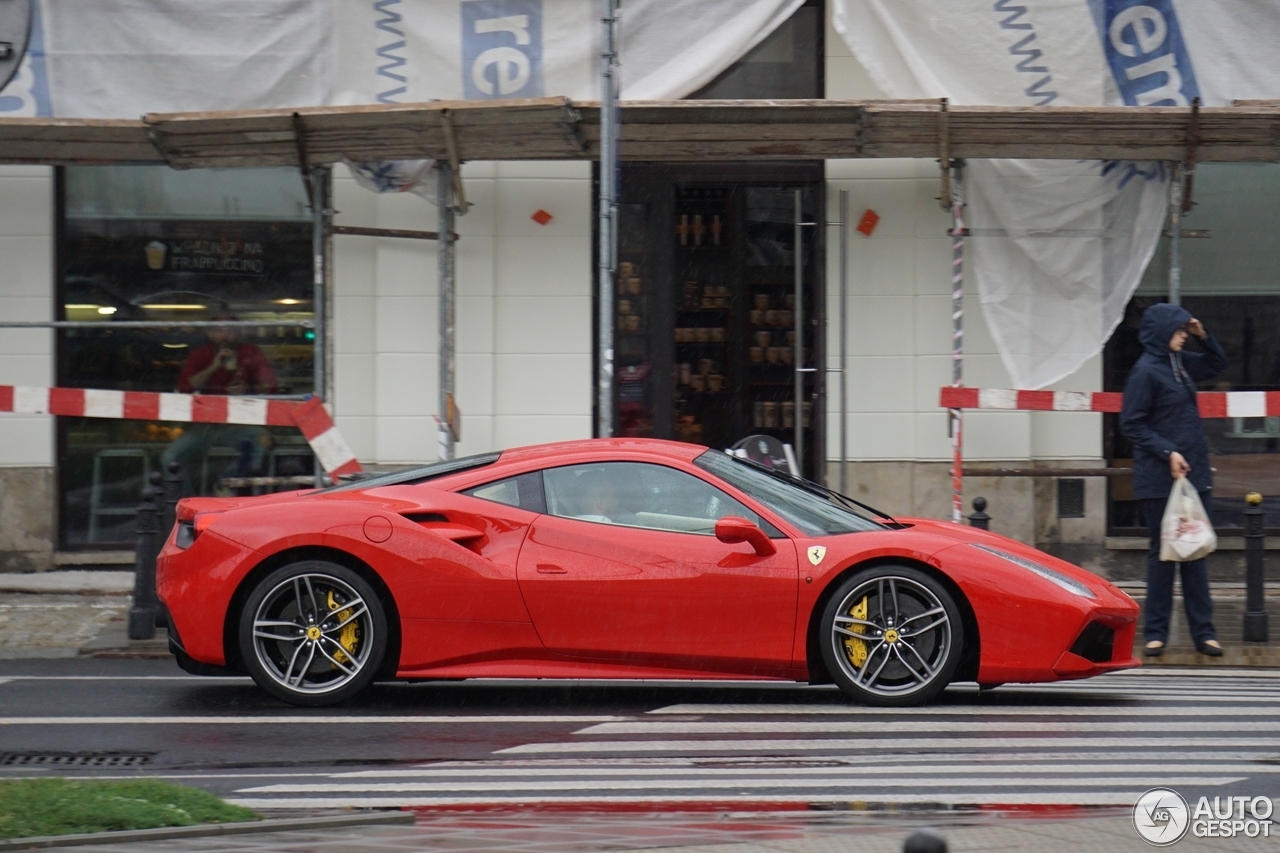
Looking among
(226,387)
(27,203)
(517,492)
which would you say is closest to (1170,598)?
(517,492)

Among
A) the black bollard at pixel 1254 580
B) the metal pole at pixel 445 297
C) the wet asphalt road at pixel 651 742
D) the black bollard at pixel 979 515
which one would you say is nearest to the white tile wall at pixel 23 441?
the metal pole at pixel 445 297

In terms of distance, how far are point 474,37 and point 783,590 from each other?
6656 mm

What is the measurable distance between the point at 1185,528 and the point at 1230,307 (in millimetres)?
4744

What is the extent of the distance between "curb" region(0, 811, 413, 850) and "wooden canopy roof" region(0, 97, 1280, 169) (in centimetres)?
735

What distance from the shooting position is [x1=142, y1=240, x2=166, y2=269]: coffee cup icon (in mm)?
13125

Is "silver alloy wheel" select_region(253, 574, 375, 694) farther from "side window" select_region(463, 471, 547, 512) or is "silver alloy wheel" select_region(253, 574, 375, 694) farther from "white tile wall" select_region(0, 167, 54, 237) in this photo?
"white tile wall" select_region(0, 167, 54, 237)

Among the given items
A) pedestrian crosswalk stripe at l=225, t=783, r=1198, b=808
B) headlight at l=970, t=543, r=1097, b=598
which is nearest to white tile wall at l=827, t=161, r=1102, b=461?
headlight at l=970, t=543, r=1097, b=598

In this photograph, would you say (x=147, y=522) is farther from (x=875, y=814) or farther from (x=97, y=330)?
(x=875, y=814)

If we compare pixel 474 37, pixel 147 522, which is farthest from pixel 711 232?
pixel 147 522

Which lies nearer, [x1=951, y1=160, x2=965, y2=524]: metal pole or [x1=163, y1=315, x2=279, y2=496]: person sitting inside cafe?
[x1=951, y1=160, x2=965, y2=524]: metal pole

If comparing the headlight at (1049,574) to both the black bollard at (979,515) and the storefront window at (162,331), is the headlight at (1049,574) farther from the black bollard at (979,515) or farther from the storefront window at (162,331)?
the storefront window at (162,331)

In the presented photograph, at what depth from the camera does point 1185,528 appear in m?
8.95

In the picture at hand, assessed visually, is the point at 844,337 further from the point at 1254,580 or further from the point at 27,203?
the point at 27,203

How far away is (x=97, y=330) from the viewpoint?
42.9 feet
